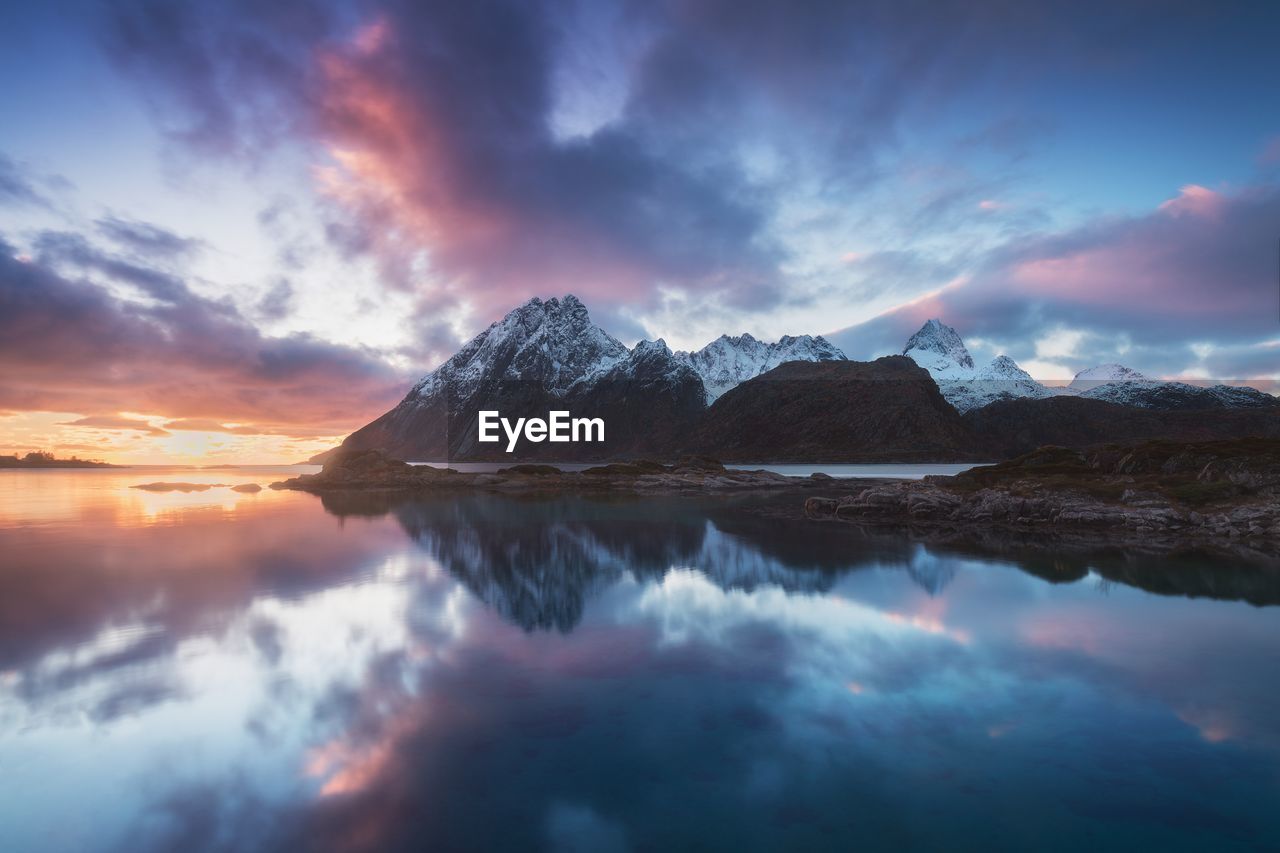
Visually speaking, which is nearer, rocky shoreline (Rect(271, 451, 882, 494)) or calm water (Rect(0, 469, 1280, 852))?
calm water (Rect(0, 469, 1280, 852))

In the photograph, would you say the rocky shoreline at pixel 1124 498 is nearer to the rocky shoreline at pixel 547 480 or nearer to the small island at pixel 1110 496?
the small island at pixel 1110 496

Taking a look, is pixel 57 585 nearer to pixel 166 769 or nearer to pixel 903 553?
pixel 166 769

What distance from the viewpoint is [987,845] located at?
390 inches

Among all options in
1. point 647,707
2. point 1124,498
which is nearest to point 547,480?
point 1124,498

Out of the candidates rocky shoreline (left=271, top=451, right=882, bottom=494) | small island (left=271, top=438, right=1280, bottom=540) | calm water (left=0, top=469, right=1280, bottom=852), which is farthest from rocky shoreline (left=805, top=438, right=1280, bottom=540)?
rocky shoreline (left=271, top=451, right=882, bottom=494)

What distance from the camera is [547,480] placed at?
114 meters

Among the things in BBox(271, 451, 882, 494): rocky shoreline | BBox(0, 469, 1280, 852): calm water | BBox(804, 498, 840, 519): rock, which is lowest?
BBox(0, 469, 1280, 852): calm water

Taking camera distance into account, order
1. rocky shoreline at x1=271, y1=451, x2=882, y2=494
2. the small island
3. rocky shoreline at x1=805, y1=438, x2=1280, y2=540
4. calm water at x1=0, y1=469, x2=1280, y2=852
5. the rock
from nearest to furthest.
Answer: calm water at x1=0, y1=469, x2=1280, y2=852 → rocky shoreline at x1=805, y1=438, x2=1280, y2=540 → the small island → the rock → rocky shoreline at x1=271, y1=451, x2=882, y2=494

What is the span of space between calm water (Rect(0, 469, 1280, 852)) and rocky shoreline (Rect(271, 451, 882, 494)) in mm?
68593

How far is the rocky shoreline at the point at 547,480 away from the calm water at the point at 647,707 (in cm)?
6859

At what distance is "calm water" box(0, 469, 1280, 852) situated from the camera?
1070cm

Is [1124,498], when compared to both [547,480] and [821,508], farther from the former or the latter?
[547,480]

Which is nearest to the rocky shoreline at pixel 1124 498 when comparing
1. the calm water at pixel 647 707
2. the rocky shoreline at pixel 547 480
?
the calm water at pixel 647 707

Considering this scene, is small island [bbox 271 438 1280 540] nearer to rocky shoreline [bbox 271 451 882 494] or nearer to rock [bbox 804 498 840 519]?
rock [bbox 804 498 840 519]
